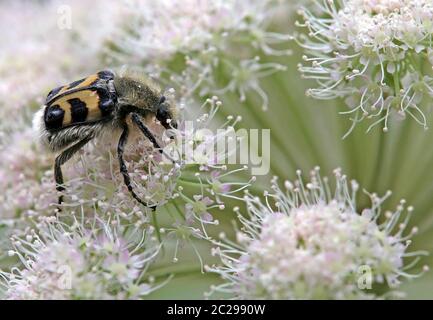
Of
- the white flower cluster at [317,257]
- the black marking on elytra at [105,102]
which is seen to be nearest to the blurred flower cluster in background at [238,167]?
the white flower cluster at [317,257]

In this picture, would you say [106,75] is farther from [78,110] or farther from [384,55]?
[384,55]

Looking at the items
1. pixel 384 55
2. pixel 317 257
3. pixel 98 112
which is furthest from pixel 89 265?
pixel 384 55

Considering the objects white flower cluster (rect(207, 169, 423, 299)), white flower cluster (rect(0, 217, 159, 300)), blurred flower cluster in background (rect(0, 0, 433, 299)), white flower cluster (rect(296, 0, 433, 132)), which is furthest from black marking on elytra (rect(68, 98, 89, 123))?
white flower cluster (rect(296, 0, 433, 132))

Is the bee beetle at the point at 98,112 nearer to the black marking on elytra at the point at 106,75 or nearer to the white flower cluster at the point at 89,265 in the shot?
the black marking on elytra at the point at 106,75

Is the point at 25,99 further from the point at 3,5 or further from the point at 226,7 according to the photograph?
the point at 3,5

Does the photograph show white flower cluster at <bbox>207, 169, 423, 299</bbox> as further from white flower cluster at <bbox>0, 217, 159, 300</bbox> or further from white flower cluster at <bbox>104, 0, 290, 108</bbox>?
white flower cluster at <bbox>104, 0, 290, 108</bbox>
